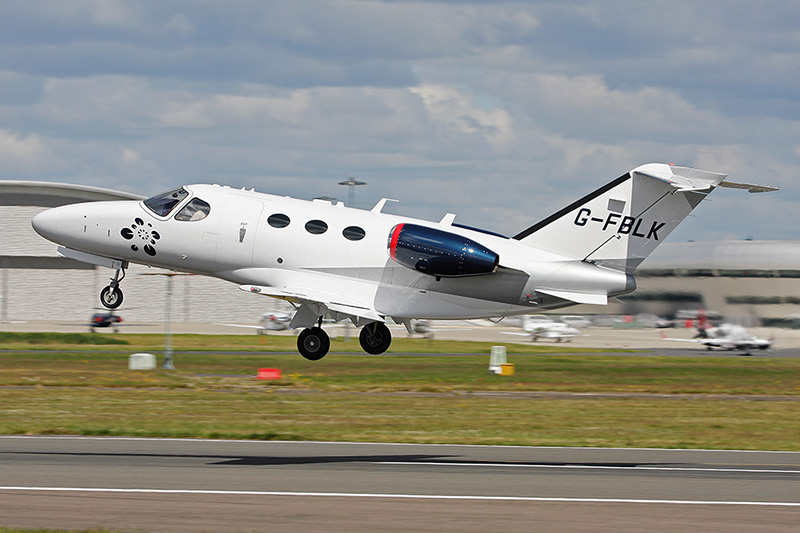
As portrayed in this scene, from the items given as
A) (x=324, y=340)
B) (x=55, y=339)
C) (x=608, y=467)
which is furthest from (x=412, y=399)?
(x=55, y=339)

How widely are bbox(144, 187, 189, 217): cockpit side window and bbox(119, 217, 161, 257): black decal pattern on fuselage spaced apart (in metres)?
0.43

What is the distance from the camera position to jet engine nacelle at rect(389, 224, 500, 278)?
907 inches

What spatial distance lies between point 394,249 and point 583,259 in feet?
15.6

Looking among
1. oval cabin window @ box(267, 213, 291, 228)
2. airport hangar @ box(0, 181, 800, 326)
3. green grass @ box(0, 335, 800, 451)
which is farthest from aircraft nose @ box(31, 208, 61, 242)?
airport hangar @ box(0, 181, 800, 326)

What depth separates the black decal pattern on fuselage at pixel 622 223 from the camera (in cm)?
2425

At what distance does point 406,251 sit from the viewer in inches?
912

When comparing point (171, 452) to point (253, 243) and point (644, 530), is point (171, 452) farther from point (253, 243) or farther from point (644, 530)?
point (644, 530)

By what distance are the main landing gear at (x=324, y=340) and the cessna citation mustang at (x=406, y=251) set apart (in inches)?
1.6


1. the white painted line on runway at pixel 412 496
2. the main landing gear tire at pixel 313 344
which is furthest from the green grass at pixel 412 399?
the white painted line on runway at pixel 412 496

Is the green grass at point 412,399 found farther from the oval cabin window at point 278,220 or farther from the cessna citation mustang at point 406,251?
the oval cabin window at point 278,220

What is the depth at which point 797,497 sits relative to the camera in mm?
20625

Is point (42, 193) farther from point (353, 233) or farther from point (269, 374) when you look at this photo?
point (353, 233)

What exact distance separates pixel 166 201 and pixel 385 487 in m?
9.38

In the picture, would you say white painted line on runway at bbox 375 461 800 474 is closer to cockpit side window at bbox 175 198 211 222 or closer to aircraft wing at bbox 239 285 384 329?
aircraft wing at bbox 239 285 384 329
